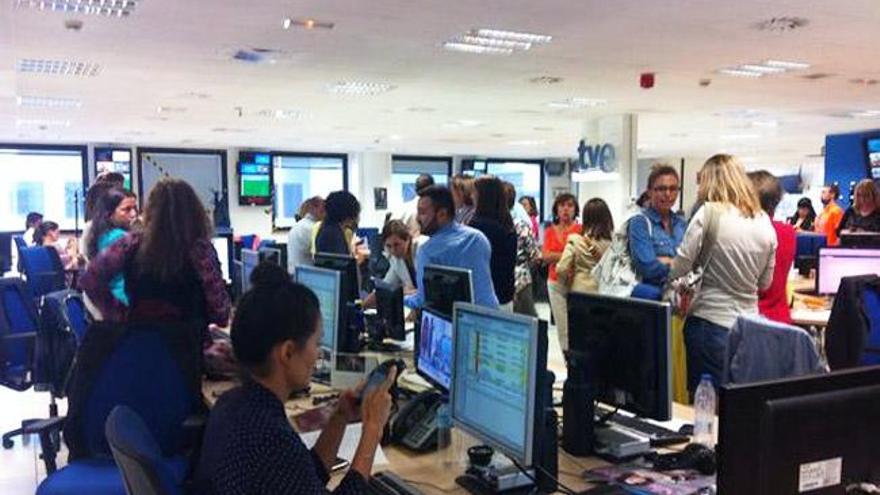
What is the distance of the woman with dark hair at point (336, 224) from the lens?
4.91 metres

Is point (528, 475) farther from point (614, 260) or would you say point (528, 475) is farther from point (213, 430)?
point (614, 260)

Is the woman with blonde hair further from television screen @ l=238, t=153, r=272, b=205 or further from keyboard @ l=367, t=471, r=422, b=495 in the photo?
television screen @ l=238, t=153, r=272, b=205

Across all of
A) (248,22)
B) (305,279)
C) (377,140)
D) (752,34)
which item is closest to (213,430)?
(305,279)

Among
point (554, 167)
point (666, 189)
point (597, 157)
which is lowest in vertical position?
point (666, 189)

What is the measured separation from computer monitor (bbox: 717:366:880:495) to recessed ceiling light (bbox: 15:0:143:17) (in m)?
4.67

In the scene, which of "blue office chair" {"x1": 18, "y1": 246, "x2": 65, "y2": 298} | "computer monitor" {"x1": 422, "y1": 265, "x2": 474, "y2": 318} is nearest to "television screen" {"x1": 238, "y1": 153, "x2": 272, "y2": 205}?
"blue office chair" {"x1": 18, "y1": 246, "x2": 65, "y2": 298}

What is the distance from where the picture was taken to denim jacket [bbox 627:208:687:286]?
3906 millimetres

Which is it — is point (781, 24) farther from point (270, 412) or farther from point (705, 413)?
point (270, 412)

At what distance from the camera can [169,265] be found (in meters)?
3.16

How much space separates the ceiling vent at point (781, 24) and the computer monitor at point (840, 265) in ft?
5.41

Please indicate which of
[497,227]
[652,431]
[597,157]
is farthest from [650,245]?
[597,157]

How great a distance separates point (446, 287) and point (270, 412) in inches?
55.4

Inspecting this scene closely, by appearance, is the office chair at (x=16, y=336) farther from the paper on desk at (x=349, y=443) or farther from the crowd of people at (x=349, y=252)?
the paper on desk at (x=349, y=443)

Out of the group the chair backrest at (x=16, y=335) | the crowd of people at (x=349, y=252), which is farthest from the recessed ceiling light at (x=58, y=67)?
the chair backrest at (x=16, y=335)
